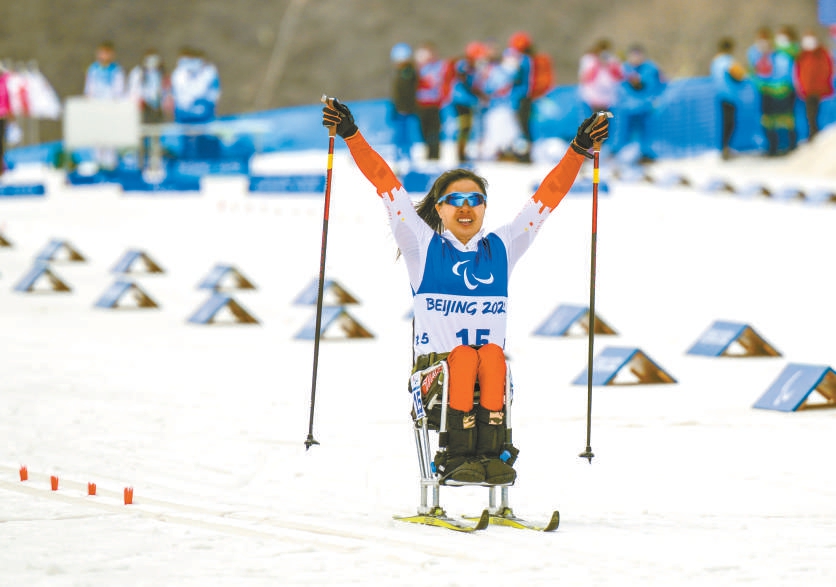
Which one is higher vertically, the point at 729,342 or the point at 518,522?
the point at 729,342

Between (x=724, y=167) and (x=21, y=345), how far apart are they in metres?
17.8

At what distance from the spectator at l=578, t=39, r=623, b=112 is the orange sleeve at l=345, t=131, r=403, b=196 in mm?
20997

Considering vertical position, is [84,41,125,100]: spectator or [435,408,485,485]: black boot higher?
[84,41,125,100]: spectator

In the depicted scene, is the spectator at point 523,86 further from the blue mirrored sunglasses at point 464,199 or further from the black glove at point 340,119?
the blue mirrored sunglasses at point 464,199

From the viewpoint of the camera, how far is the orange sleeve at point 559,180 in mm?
6398

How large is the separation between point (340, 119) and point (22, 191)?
20.4 metres

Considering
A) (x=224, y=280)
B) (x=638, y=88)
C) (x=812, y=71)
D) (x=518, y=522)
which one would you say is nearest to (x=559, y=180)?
(x=518, y=522)

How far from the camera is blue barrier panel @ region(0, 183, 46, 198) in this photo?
25672 millimetres

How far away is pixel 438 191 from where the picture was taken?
6312mm

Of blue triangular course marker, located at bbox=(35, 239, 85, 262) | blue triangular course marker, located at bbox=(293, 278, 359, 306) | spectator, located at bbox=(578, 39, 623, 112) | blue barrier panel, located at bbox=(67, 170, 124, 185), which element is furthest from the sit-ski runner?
blue barrier panel, located at bbox=(67, 170, 124, 185)

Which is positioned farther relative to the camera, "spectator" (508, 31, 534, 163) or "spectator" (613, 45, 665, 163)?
"spectator" (613, 45, 665, 163)

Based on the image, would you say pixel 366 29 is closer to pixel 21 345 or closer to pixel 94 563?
pixel 21 345

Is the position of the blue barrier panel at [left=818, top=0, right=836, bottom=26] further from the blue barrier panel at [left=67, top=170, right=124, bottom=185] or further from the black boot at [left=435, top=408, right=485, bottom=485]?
the black boot at [left=435, top=408, right=485, bottom=485]

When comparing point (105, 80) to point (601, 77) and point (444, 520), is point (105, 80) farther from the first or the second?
point (444, 520)
